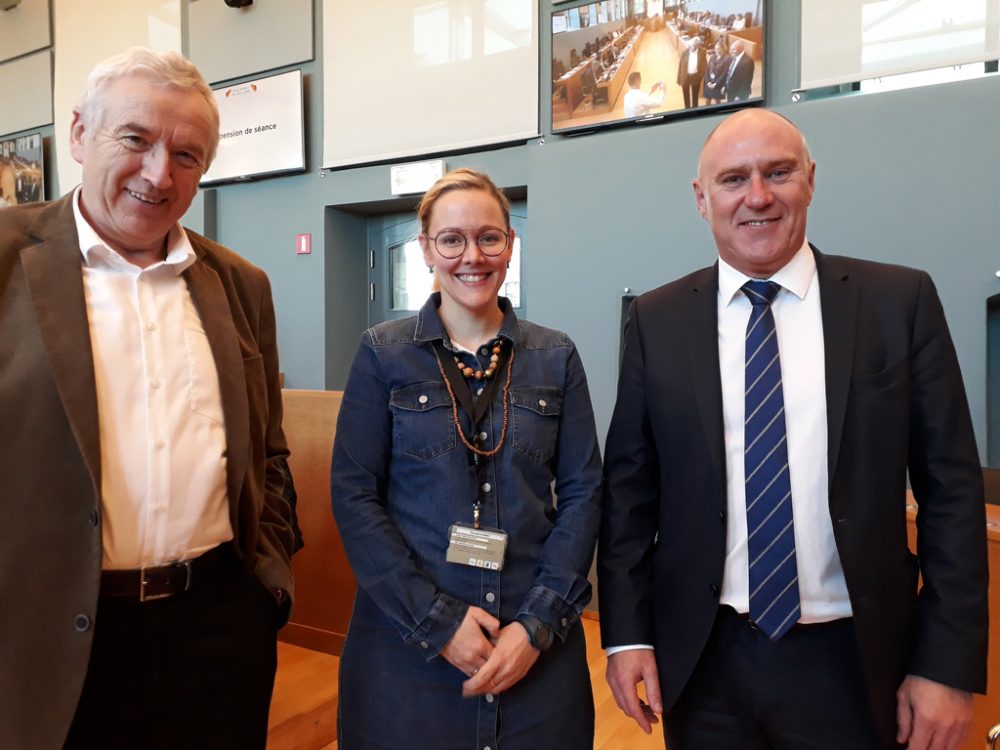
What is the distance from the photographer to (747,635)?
1264 millimetres

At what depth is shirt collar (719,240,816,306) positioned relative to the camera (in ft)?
4.32

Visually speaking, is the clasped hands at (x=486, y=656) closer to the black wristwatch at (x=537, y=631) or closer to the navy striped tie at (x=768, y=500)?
the black wristwatch at (x=537, y=631)

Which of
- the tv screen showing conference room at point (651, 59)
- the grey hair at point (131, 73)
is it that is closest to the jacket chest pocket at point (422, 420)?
the grey hair at point (131, 73)

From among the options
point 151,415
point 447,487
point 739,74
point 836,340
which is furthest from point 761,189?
point 739,74

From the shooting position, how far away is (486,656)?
1240mm

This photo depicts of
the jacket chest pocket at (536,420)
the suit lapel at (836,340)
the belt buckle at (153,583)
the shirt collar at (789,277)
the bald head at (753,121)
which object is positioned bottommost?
the belt buckle at (153,583)

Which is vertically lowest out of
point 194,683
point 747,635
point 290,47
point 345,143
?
point 194,683

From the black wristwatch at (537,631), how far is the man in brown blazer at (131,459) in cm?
53

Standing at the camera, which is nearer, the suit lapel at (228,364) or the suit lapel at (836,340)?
the suit lapel at (836,340)

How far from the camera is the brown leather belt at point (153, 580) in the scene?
1.19 meters

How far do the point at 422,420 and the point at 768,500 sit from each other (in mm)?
673

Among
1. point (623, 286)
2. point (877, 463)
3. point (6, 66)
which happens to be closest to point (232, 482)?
point (877, 463)

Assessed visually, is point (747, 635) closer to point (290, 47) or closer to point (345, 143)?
point (345, 143)

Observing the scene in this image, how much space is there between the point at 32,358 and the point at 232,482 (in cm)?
40
